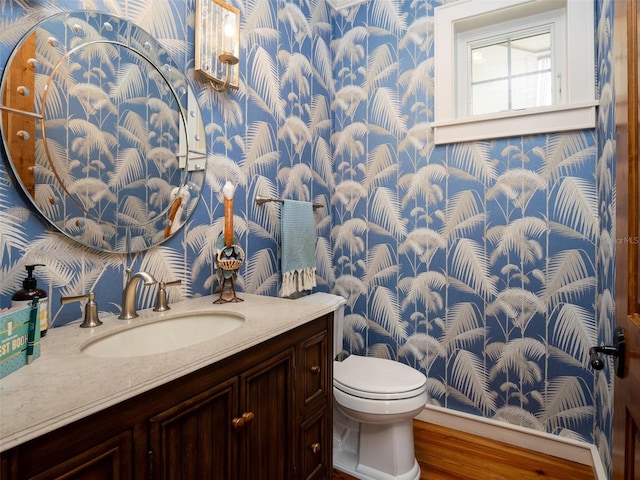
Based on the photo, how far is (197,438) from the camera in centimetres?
80

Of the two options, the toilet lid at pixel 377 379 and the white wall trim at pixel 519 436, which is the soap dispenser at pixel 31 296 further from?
the white wall trim at pixel 519 436

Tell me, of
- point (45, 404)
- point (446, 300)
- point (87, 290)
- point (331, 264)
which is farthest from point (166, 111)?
point (446, 300)

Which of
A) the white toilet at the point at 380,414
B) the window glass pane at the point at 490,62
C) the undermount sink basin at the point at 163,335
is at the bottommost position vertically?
the white toilet at the point at 380,414

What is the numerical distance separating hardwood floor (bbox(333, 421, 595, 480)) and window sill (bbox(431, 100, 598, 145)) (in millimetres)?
1657

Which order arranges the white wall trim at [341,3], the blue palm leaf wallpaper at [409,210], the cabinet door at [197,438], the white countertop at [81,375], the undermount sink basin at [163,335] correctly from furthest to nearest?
the white wall trim at [341,3]
the blue palm leaf wallpaper at [409,210]
the undermount sink basin at [163,335]
the cabinet door at [197,438]
the white countertop at [81,375]

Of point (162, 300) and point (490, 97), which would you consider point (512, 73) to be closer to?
point (490, 97)

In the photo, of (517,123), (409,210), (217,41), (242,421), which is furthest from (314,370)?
(517,123)

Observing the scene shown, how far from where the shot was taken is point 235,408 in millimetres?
893

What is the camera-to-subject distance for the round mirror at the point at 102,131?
0.94m

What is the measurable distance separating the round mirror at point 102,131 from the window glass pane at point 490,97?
5.32 ft

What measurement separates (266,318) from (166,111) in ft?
2.83

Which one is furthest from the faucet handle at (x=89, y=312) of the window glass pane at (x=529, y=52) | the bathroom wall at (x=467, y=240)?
the window glass pane at (x=529, y=52)

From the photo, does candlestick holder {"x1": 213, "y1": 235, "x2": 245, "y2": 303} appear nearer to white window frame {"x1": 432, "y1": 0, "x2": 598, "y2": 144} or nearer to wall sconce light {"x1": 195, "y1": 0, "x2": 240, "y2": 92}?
wall sconce light {"x1": 195, "y1": 0, "x2": 240, "y2": 92}

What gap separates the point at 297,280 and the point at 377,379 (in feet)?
2.12
